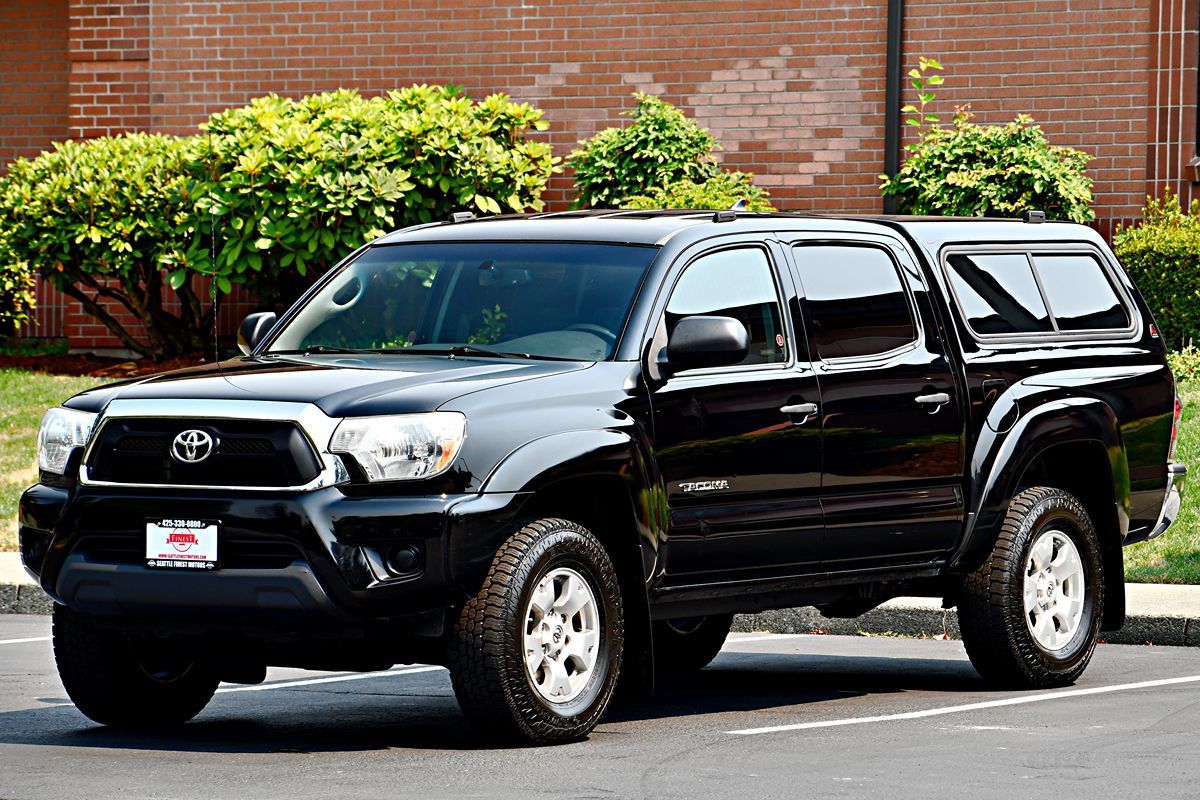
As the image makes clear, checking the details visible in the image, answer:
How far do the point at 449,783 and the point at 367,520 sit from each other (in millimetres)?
932

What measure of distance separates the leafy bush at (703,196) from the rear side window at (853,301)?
28.6 ft

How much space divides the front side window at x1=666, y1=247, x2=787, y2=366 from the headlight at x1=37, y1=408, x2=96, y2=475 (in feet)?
7.60

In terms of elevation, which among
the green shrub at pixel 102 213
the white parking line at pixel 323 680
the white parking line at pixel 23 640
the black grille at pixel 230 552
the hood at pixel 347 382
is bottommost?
the white parking line at pixel 23 640

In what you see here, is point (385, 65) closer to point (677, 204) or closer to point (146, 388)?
point (677, 204)

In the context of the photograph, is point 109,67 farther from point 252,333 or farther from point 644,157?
point 252,333

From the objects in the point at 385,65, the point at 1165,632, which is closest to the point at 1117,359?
the point at 1165,632

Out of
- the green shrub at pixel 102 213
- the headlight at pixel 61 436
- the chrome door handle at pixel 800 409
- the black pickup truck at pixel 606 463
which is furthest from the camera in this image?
the green shrub at pixel 102 213

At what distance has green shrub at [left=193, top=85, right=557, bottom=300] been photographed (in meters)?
18.2

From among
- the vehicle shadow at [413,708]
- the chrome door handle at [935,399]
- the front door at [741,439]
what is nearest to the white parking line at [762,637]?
the vehicle shadow at [413,708]

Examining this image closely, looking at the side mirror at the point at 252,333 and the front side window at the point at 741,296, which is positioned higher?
the front side window at the point at 741,296

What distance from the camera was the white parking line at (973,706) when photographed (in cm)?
832

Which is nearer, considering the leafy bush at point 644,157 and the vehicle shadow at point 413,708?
the vehicle shadow at point 413,708

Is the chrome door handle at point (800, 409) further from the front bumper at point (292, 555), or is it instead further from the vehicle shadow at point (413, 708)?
the front bumper at point (292, 555)

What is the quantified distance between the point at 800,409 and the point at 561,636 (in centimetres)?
153
